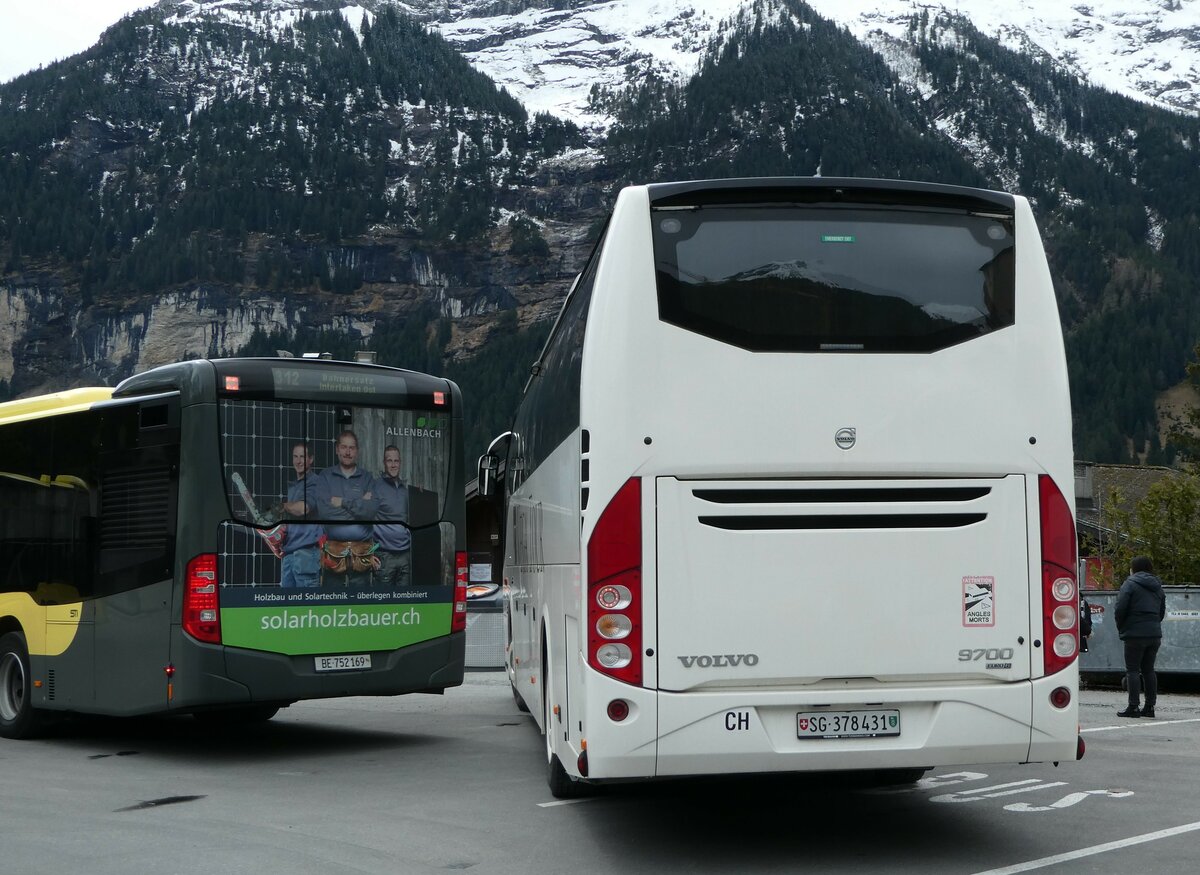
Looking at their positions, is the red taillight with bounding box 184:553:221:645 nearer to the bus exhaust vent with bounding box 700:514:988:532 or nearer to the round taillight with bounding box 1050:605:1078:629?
the bus exhaust vent with bounding box 700:514:988:532

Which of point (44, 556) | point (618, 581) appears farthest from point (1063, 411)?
point (44, 556)

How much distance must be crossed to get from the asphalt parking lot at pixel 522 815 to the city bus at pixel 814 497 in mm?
745

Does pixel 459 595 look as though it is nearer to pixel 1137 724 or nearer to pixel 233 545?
pixel 233 545

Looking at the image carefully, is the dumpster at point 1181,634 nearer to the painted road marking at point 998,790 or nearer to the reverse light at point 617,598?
the painted road marking at point 998,790

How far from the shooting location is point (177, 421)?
1141 centimetres

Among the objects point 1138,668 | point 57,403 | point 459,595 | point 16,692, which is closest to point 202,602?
point 459,595

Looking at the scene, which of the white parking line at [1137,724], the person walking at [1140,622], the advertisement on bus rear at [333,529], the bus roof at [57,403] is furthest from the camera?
the person walking at [1140,622]

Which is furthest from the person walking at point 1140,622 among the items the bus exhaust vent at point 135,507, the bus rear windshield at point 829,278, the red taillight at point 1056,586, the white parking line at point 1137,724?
the bus exhaust vent at point 135,507

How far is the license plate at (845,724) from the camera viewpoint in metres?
6.99

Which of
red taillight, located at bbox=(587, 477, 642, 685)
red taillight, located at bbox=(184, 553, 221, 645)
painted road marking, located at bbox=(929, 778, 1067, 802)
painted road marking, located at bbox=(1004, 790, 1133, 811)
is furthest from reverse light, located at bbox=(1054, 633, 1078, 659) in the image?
red taillight, located at bbox=(184, 553, 221, 645)

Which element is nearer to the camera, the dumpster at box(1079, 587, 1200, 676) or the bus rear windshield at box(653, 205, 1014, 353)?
the bus rear windshield at box(653, 205, 1014, 353)

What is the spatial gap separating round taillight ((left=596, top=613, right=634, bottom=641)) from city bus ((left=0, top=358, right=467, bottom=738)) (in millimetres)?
5122

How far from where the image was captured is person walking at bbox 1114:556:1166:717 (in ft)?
50.4

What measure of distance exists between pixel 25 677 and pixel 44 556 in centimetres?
112
